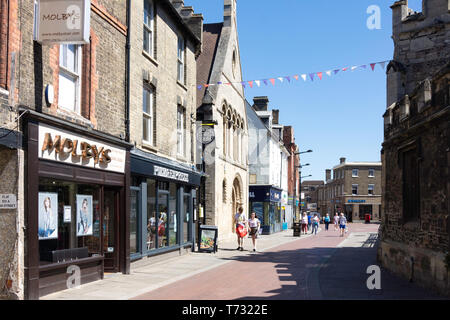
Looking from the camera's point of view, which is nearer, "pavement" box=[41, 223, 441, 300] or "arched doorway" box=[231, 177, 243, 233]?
"pavement" box=[41, 223, 441, 300]

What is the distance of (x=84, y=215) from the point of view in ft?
40.5

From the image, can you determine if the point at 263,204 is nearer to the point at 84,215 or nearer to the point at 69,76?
the point at 84,215

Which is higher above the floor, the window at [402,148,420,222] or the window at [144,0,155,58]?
the window at [144,0,155,58]

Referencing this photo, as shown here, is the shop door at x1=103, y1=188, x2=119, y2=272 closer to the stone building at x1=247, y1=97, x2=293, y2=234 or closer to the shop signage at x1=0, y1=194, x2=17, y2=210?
the shop signage at x1=0, y1=194, x2=17, y2=210

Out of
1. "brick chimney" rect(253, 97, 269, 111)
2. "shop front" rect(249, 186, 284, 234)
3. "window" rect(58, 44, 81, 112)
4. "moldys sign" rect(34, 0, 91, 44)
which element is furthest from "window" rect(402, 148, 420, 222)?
"brick chimney" rect(253, 97, 269, 111)

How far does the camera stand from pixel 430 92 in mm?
12383

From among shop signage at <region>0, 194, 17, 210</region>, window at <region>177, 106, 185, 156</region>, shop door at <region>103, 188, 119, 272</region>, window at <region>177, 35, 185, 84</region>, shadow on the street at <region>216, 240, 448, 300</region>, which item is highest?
window at <region>177, 35, 185, 84</region>

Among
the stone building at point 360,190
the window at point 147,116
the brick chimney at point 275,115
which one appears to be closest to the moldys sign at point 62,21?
the window at point 147,116

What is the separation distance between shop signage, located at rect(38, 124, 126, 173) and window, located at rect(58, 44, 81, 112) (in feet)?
2.77

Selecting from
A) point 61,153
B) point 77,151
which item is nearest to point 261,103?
point 77,151

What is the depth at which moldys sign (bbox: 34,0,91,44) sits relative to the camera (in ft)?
33.1

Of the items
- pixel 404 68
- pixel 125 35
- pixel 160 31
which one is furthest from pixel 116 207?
pixel 404 68

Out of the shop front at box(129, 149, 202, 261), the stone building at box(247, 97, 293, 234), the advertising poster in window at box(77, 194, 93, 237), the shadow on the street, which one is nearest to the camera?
the shadow on the street
